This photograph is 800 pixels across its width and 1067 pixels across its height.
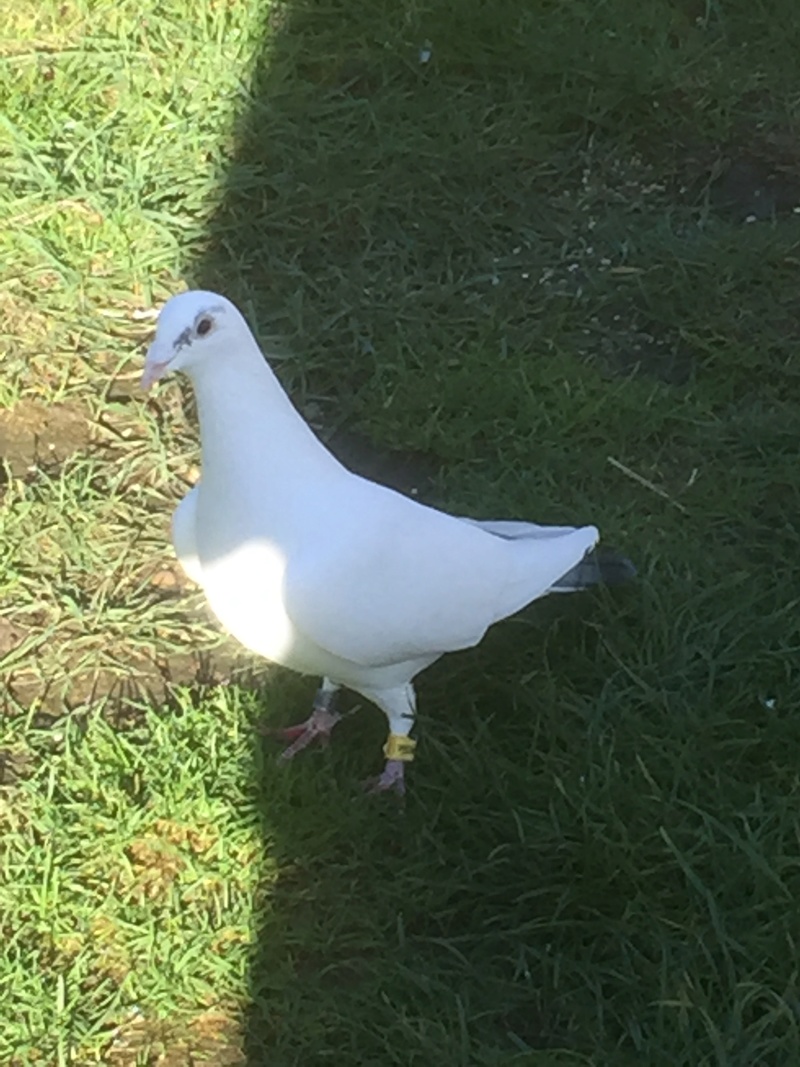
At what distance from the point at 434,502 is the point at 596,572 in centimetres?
58

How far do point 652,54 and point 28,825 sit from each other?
10.3 feet

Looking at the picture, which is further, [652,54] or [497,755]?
[652,54]

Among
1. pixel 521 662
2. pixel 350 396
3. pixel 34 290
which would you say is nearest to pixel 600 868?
pixel 521 662

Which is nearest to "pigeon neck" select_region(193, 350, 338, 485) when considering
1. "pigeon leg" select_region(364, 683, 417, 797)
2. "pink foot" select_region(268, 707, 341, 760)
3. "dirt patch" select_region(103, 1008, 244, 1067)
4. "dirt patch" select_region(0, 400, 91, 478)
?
"pigeon leg" select_region(364, 683, 417, 797)

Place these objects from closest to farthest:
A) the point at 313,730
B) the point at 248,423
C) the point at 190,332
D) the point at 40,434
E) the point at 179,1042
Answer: the point at 190,332 → the point at 248,423 → the point at 179,1042 → the point at 313,730 → the point at 40,434

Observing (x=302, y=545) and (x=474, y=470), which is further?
(x=474, y=470)

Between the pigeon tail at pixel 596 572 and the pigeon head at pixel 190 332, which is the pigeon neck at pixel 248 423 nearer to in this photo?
the pigeon head at pixel 190 332

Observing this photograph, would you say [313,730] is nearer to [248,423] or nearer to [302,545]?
[302,545]

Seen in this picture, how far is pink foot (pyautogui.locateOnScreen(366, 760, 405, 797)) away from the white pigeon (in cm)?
20

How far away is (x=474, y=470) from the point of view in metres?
3.35

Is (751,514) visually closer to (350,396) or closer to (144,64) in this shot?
(350,396)

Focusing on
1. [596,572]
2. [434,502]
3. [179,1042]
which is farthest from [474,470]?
[179,1042]

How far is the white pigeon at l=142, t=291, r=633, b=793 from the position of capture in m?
2.25

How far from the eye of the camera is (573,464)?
336 centimetres
